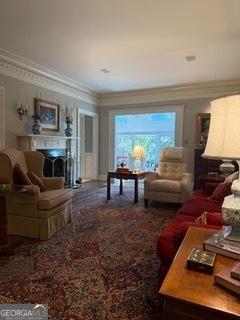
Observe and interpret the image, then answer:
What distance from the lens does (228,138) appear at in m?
1.05

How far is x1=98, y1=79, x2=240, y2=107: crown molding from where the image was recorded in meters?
5.55

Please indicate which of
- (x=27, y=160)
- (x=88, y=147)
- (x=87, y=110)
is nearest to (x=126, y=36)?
(x=27, y=160)

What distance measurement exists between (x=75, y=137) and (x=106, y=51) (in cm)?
261

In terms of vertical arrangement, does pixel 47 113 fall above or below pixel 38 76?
below

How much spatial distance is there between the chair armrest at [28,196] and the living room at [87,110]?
0.01 metres

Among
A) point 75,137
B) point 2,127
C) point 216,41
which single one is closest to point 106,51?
point 216,41

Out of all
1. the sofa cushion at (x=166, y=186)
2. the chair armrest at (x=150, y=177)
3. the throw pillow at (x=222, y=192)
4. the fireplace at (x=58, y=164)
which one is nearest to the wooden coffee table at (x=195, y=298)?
the throw pillow at (x=222, y=192)

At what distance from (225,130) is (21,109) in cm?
414

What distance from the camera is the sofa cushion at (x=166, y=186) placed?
4.01 meters

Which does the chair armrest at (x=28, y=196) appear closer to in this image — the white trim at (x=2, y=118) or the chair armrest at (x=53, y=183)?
the chair armrest at (x=53, y=183)

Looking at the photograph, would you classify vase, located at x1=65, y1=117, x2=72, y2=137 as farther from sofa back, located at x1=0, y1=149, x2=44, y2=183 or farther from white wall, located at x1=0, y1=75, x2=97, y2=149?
sofa back, located at x1=0, y1=149, x2=44, y2=183

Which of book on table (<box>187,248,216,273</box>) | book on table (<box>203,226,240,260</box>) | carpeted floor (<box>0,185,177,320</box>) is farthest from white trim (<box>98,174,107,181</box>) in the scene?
book on table (<box>187,248,216,273</box>)

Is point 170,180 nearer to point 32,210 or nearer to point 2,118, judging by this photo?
point 32,210

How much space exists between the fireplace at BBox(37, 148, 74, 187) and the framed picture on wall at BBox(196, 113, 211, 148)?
10.4 feet
